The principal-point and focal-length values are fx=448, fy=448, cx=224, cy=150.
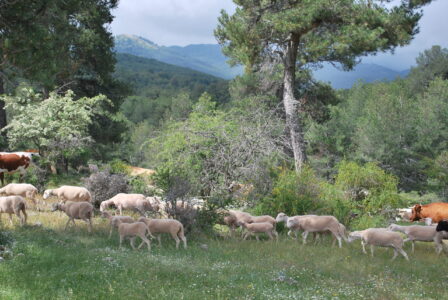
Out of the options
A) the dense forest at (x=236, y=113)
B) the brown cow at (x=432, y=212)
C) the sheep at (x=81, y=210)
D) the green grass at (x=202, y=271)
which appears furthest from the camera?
the brown cow at (x=432, y=212)

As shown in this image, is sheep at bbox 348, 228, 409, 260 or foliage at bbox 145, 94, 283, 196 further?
foliage at bbox 145, 94, 283, 196

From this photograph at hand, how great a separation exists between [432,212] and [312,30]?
10360 millimetres

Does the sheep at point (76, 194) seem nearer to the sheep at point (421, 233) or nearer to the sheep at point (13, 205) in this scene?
the sheep at point (13, 205)

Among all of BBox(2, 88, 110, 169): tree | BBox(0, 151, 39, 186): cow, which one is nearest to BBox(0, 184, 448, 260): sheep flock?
BBox(0, 151, 39, 186): cow

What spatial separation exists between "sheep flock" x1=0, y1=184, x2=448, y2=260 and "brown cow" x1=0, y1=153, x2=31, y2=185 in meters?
4.44

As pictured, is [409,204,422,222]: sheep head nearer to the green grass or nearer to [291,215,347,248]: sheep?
Answer: the green grass

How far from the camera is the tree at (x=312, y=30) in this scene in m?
20.2

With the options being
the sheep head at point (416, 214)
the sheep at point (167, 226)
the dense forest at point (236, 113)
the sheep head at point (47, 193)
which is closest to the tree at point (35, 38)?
the dense forest at point (236, 113)

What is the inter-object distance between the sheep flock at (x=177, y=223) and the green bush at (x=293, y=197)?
117 cm

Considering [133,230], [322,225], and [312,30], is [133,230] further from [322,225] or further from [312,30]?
[312,30]

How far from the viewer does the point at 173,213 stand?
526 inches

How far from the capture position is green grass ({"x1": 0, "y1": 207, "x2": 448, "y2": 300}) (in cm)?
781

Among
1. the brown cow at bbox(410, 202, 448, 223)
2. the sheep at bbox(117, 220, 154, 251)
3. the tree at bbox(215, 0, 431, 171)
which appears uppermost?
the tree at bbox(215, 0, 431, 171)

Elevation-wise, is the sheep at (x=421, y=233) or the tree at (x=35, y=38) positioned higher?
the tree at (x=35, y=38)
